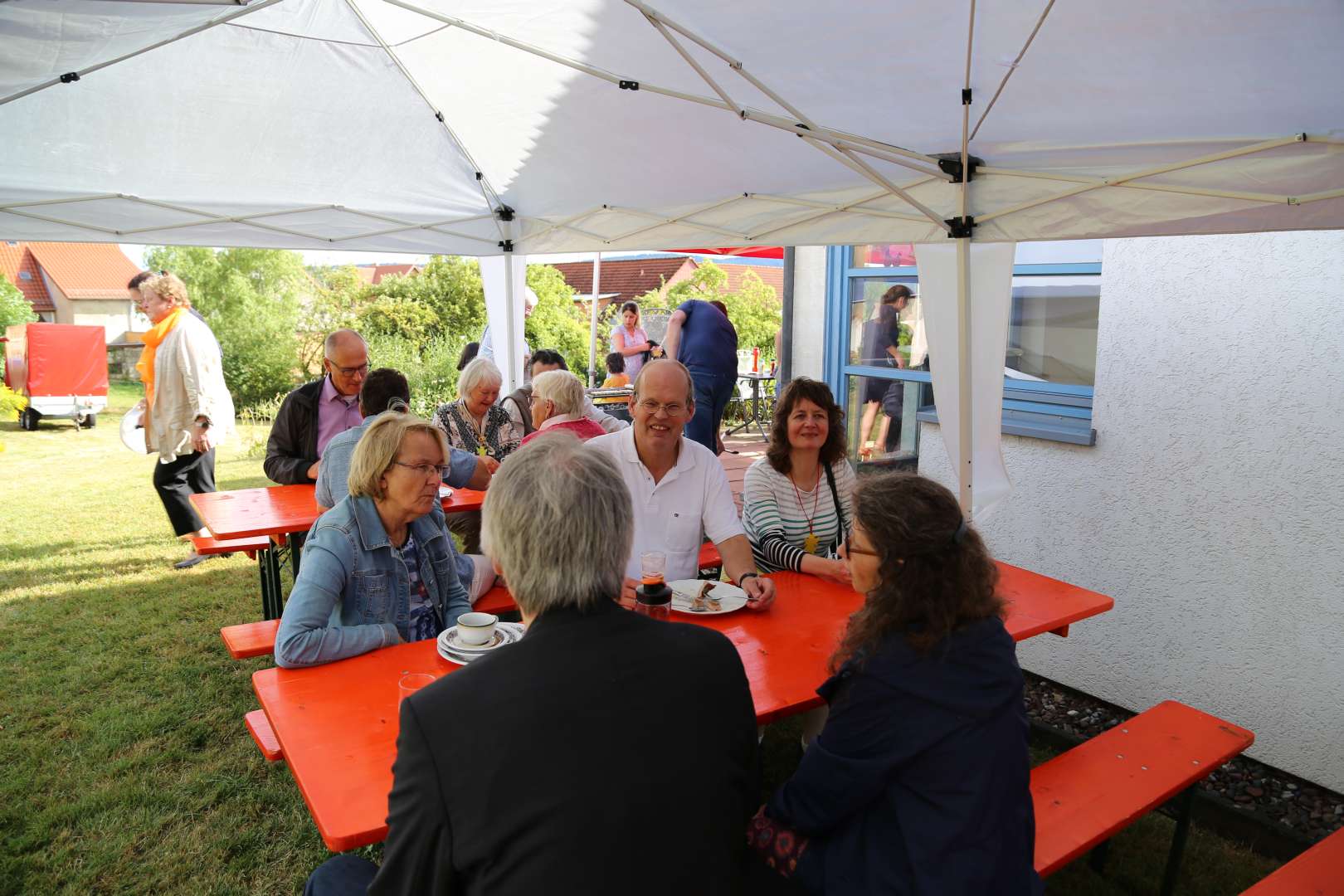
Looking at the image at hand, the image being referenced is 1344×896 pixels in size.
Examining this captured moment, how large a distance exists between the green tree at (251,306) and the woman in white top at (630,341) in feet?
28.4

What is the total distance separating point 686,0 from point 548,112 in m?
1.84

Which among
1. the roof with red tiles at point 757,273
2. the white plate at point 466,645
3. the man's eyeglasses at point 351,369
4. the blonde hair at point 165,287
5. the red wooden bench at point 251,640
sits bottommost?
the red wooden bench at point 251,640

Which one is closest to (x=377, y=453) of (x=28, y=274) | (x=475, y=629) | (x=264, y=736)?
(x=475, y=629)

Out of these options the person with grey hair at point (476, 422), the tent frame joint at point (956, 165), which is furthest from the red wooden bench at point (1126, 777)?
the person with grey hair at point (476, 422)

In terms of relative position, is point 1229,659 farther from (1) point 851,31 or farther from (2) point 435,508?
(2) point 435,508

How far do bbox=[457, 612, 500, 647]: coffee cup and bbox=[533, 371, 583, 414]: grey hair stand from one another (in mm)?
2381

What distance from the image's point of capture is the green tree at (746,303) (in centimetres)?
1875

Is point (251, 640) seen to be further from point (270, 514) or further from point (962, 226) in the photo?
point (962, 226)

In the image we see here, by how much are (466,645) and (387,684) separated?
0.21 metres

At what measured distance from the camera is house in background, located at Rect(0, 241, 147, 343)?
41.0m

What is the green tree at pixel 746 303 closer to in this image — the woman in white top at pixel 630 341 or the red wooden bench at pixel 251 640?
the woman in white top at pixel 630 341

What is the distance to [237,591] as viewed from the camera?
17.9 feet

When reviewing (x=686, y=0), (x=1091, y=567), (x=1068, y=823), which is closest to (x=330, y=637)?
(x=1068, y=823)

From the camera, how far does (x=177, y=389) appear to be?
5.40 metres
